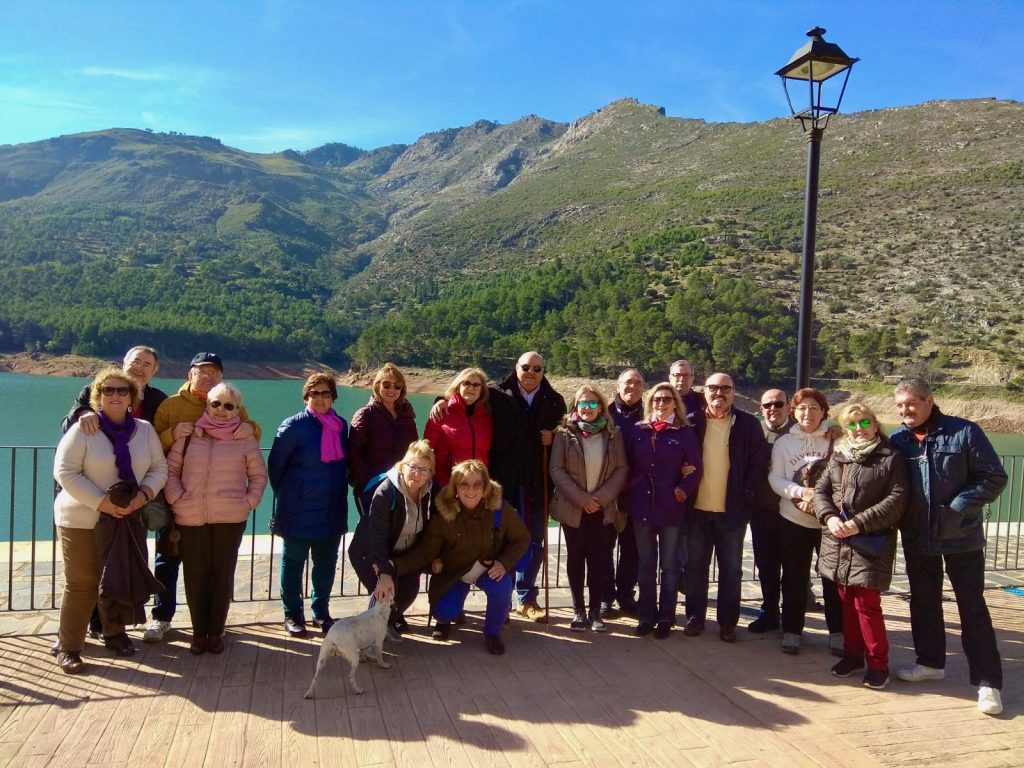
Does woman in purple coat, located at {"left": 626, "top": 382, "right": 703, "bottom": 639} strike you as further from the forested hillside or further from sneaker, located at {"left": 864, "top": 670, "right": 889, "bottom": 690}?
the forested hillside

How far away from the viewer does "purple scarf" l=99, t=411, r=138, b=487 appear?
12.5 feet

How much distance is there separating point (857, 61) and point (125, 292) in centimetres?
8313

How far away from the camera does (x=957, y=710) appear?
3619 millimetres

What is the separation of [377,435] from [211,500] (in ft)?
3.28

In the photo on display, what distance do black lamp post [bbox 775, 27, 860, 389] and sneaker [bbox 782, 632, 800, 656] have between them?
66.4 inches

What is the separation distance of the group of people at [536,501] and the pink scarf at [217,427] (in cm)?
1

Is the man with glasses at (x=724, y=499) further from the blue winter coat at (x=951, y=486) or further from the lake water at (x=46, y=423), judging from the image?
the lake water at (x=46, y=423)

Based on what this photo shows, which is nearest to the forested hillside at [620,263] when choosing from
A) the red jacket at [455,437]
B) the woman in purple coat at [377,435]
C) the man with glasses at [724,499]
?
the man with glasses at [724,499]

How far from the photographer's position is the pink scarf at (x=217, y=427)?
410cm

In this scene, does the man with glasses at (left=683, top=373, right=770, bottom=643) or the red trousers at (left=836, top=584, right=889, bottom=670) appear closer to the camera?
the red trousers at (left=836, top=584, right=889, bottom=670)

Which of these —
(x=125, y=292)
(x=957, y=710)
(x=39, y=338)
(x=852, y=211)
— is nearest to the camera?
(x=957, y=710)

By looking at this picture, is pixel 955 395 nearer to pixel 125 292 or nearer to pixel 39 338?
pixel 39 338

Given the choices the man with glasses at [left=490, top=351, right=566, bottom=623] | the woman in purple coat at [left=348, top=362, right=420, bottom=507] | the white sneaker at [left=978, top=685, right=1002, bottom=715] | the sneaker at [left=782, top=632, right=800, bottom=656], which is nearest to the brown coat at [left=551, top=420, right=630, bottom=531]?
the man with glasses at [left=490, top=351, right=566, bottom=623]

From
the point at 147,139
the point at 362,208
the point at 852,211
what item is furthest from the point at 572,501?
the point at 147,139
